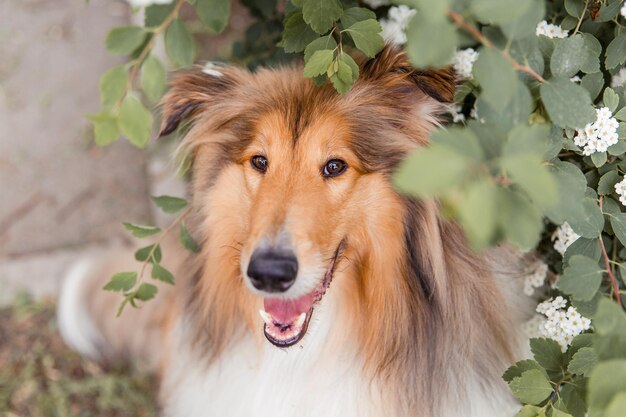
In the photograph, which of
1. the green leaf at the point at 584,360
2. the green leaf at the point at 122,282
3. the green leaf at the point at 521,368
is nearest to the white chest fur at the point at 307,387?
the green leaf at the point at 521,368

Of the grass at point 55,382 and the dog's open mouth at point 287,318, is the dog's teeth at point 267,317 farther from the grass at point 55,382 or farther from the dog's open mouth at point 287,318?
the grass at point 55,382

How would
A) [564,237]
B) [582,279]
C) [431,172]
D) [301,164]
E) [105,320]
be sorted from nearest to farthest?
[431,172]
[582,279]
[301,164]
[564,237]
[105,320]

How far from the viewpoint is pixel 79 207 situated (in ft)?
11.6

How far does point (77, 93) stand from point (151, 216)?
0.84m

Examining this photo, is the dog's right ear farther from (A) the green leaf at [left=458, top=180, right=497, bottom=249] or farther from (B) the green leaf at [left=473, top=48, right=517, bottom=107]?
(A) the green leaf at [left=458, top=180, right=497, bottom=249]

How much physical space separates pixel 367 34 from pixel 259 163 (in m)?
0.47

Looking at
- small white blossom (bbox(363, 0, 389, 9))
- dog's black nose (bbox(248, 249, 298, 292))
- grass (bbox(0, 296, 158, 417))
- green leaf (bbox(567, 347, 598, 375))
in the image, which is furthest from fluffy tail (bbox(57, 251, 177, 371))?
green leaf (bbox(567, 347, 598, 375))

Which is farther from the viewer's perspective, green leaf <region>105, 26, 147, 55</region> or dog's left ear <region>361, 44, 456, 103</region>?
dog's left ear <region>361, 44, 456, 103</region>

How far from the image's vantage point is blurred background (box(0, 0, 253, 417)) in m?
2.98

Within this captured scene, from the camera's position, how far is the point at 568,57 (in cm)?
154

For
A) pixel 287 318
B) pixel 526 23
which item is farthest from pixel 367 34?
pixel 287 318

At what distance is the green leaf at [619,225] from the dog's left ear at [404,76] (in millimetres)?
474

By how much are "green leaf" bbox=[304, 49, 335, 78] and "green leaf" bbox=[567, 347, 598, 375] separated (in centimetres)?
84

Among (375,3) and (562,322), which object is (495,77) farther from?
(375,3)
